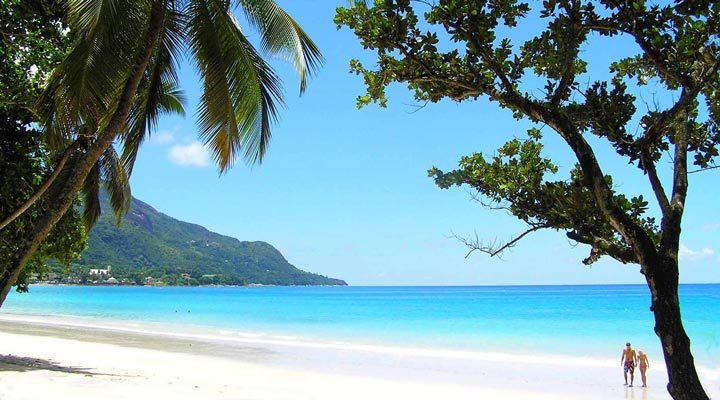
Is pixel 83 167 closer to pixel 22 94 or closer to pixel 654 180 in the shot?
pixel 22 94

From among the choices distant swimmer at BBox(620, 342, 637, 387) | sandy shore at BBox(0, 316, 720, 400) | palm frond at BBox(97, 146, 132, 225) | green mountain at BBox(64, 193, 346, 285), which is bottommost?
sandy shore at BBox(0, 316, 720, 400)

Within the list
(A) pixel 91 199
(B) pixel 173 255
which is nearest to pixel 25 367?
(A) pixel 91 199

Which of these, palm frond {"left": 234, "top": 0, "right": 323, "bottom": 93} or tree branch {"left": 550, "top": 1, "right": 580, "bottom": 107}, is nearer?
tree branch {"left": 550, "top": 1, "right": 580, "bottom": 107}

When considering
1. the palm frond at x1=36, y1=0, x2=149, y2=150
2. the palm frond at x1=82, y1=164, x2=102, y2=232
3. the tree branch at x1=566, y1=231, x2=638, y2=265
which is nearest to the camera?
the tree branch at x1=566, y1=231, x2=638, y2=265

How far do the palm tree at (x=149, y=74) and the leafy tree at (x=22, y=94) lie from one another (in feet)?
2.22

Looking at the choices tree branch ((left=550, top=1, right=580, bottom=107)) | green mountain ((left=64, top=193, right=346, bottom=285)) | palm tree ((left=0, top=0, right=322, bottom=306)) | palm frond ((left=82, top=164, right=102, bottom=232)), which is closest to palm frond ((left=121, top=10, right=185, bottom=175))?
palm tree ((left=0, top=0, right=322, bottom=306))

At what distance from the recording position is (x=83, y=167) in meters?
6.65

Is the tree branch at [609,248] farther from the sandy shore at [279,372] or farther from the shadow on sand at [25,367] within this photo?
the shadow on sand at [25,367]

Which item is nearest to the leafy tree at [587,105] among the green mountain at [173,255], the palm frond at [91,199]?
the palm frond at [91,199]

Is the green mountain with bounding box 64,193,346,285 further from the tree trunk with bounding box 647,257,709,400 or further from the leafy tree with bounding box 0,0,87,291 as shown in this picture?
the tree trunk with bounding box 647,257,709,400

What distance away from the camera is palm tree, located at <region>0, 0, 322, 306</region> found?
20.8ft

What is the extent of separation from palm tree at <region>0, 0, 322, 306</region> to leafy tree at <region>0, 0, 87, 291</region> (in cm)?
68

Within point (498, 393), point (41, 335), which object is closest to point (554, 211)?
point (498, 393)

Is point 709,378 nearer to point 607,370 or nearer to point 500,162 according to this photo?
point 607,370
